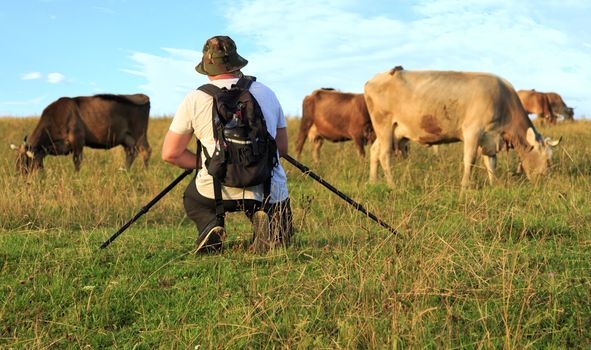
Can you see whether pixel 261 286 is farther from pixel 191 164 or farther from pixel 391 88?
pixel 391 88

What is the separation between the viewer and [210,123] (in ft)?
17.8

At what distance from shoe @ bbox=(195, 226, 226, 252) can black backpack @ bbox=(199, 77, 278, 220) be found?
471mm

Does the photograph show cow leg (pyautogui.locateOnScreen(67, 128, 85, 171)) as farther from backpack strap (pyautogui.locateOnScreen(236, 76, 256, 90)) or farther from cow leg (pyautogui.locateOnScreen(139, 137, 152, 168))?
backpack strap (pyautogui.locateOnScreen(236, 76, 256, 90))

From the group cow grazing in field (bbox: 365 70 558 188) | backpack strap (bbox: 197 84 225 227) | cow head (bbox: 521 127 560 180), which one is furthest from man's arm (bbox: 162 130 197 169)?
cow head (bbox: 521 127 560 180)

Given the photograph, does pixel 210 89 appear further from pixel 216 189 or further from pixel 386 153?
pixel 386 153

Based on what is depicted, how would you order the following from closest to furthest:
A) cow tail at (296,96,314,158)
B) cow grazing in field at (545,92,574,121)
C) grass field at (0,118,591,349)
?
grass field at (0,118,591,349), cow tail at (296,96,314,158), cow grazing in field at (545,92,574,121)

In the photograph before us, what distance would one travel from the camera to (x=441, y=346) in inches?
149

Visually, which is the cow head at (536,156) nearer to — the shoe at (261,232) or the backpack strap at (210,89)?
the shoe at (261,232)

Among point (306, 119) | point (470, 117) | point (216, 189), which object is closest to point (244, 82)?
point (216, 189)

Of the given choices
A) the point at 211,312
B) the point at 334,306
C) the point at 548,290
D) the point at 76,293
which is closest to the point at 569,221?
the point at 548,290

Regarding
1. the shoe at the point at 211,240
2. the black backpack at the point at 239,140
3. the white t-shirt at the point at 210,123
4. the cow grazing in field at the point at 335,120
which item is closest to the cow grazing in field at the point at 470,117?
the cow grazing in field at the point at 335,120

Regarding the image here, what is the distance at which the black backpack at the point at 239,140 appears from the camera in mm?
5160

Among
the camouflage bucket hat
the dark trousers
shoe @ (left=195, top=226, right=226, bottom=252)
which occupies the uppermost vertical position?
the camouflage bucket hat

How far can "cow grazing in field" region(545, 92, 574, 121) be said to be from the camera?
34812 millimetres
